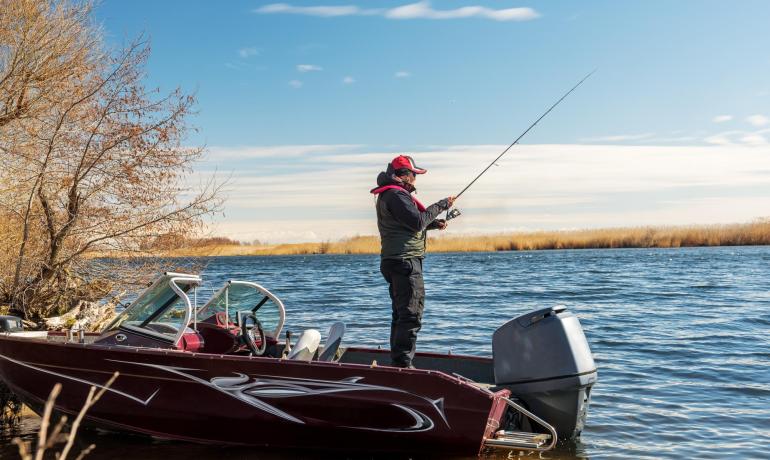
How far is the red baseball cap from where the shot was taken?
6.52 metres

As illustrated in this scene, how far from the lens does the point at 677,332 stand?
14438 mm

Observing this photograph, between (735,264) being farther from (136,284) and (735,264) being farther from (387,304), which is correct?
(136,284)

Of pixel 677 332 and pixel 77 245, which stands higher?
pixel 77 245

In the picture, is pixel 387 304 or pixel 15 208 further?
pixel 387 304

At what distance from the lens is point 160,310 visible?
673 cm

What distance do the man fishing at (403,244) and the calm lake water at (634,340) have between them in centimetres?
130

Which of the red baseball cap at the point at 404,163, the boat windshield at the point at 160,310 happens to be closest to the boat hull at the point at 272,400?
the boat windshield at the point at 160,310

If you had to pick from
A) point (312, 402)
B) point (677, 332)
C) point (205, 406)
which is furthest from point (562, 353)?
point (677, 332)

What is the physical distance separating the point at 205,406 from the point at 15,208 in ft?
22.0

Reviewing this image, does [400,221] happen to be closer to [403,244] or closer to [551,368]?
[403,244]

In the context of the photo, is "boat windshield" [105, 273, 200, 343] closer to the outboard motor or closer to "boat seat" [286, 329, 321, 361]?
"boat seat" [286, 329, 321, 361]

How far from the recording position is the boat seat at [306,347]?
6520 millimetres

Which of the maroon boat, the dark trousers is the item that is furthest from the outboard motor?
the dark trousers

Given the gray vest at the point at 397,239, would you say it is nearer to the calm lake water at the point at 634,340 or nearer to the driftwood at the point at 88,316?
the calm lake water at the point at 634,340
